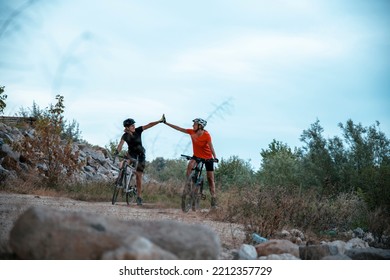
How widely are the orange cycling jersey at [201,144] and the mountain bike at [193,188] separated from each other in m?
0.15

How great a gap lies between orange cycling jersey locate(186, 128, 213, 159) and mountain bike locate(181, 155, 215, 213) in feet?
0.48

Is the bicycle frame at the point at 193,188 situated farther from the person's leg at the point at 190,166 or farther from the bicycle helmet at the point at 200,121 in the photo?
the bicycle helmet at the point at 200,121

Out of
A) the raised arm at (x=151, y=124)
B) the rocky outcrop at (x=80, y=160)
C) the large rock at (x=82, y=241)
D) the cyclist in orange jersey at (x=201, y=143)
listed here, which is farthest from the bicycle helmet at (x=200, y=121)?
the large rock at (x=82, y=241)

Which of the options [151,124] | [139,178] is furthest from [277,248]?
[139,178]

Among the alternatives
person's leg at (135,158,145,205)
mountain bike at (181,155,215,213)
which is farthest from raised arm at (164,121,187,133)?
person's leg at (135,158,145,205)

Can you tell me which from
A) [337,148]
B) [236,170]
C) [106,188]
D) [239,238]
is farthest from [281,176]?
[239,238]

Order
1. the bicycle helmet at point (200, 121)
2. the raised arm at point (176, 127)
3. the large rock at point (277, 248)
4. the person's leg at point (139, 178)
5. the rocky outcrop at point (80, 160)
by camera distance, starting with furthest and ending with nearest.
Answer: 1. the rocky outcrop at point (80, 160)
2. the person's leg at point (139, 178)
3. the raised arm at point (176, 127)
4. the bicycle helmet at point (200, 121)
5. the large rock at point (277, 248)

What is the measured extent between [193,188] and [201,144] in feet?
3.31

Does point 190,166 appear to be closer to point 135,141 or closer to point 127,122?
point 135,141

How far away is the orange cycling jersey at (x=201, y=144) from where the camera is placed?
38.5 feet

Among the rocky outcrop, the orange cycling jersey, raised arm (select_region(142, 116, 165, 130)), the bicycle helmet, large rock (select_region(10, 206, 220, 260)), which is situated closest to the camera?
large rock (select_region(10, 206, 220, 260))

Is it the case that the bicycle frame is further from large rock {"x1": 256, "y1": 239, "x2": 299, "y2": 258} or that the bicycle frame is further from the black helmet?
large rock {"x1": 256, "y1": 239, "x2": 299, "y2": 258}

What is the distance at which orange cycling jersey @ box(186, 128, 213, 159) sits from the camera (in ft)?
38.5
